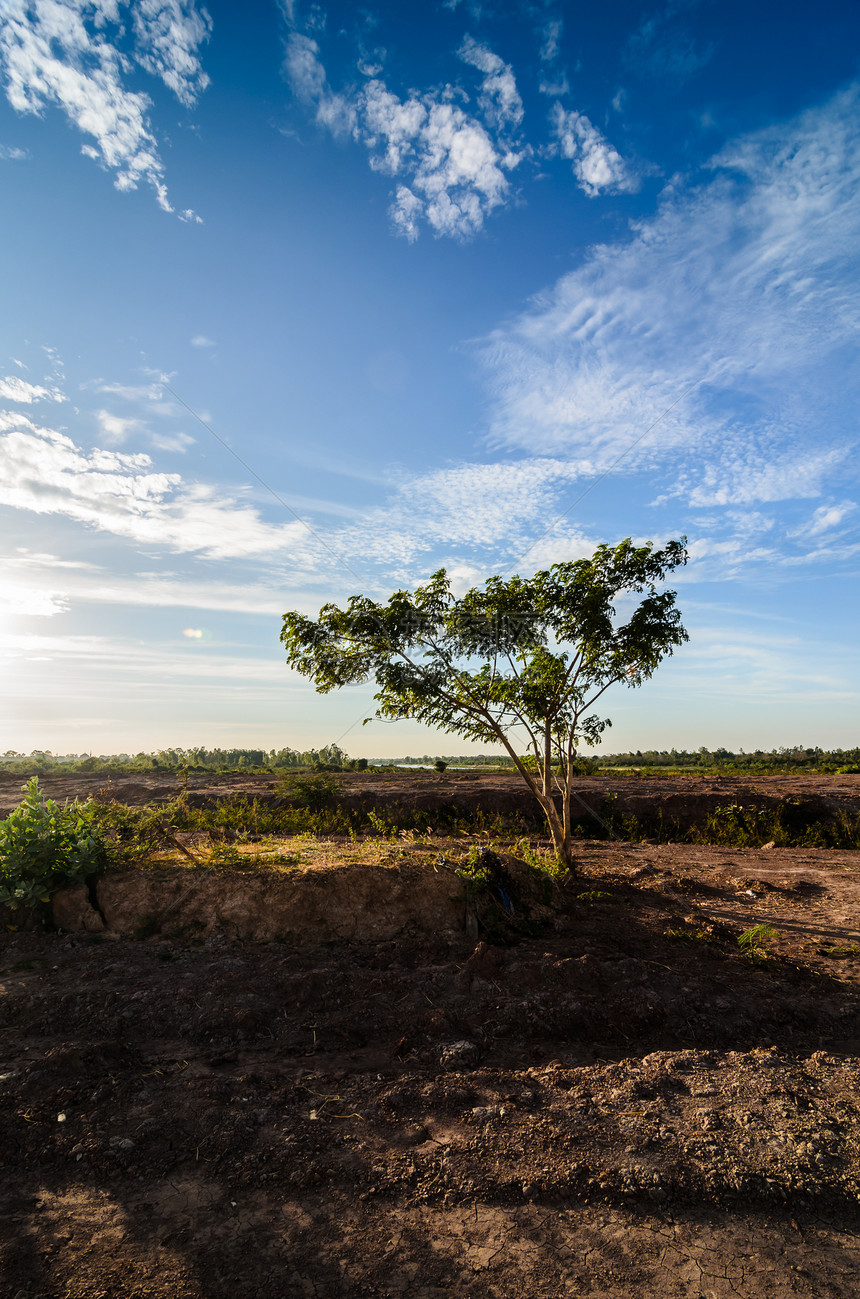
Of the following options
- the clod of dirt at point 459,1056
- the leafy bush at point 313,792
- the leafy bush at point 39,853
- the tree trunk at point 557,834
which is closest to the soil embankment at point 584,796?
the leafy bush at point 313,792

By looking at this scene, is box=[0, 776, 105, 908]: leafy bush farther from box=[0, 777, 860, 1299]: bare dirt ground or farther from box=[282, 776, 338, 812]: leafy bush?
box=[282, 776, 338, 812]: leafy bush

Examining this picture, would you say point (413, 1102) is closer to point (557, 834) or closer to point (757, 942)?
point (757, 942)

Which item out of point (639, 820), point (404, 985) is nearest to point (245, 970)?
point (404, 985)

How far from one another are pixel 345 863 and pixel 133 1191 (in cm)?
412

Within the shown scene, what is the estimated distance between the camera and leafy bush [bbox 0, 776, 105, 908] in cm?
679

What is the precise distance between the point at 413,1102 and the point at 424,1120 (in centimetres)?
17

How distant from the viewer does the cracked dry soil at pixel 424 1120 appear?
266 centimetres

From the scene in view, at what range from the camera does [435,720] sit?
977 cm

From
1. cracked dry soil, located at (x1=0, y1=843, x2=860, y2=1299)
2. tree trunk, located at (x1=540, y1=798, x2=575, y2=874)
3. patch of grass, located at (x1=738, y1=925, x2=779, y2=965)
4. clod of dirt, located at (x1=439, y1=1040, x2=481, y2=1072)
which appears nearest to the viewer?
cracked dry soil, located at (x1=0, y1=843, x2=860, y2=1299)

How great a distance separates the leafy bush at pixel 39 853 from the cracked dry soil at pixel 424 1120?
1.90 ft

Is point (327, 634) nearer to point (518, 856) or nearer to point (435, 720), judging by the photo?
point (435, 720)

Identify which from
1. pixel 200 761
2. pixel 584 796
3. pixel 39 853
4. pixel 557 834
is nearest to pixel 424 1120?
pixel 39 853

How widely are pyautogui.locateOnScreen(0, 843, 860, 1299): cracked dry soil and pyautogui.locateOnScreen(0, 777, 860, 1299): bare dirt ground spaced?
2cm

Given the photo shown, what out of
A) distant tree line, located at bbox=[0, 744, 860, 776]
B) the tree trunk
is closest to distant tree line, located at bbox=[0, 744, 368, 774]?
distant tree line, located at bbox=[0, 744, 860, 776]
